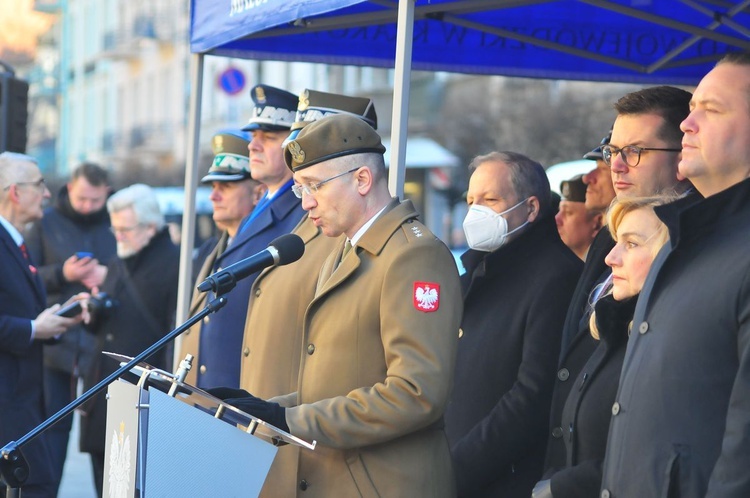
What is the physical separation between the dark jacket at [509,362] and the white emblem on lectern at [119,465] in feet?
4.30

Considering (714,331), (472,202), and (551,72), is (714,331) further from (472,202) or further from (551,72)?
(551,72)

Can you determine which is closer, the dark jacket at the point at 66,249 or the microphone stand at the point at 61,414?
the microphone stand at the point at 61,414

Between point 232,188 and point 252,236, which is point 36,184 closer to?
point 232,188

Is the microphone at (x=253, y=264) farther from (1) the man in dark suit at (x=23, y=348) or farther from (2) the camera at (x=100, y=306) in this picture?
(2) the camera at (x=100, y=306)

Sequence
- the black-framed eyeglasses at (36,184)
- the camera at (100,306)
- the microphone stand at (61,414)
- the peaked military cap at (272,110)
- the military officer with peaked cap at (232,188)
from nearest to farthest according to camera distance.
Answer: the microphone stand at (61,414) < the peaked military cap at (272,110) < the military officer with peaked cap at (232,188) < the black-framed eyeglasses at (36,184) < the camera at (100,306)

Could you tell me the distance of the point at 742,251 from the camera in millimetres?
2896

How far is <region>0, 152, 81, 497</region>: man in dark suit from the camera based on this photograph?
608 centimetres

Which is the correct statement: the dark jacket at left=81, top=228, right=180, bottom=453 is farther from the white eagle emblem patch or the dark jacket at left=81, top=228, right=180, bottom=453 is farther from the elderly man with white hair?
the white eagle emblem patch

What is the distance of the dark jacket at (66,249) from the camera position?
792cm

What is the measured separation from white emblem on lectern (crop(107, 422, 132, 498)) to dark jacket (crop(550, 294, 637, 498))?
123cm

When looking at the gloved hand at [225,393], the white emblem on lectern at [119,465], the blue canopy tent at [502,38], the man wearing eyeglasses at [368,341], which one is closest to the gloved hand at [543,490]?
the man wearing eyeglasses at [368,341]

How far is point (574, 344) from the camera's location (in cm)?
420

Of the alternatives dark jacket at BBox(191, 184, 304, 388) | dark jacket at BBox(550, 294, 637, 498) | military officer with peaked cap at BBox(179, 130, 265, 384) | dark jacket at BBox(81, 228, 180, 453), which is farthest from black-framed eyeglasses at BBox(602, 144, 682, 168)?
dark jacket at BBox(81, 228, 180, 453)

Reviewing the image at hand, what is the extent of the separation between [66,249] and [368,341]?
5.21 m
